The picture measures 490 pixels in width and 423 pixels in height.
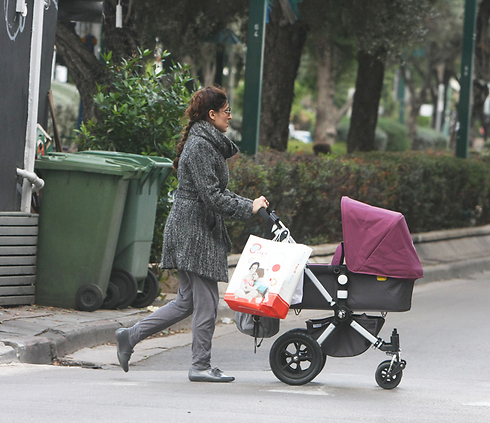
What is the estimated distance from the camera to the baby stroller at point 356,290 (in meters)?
5.08

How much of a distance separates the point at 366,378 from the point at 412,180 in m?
7.38

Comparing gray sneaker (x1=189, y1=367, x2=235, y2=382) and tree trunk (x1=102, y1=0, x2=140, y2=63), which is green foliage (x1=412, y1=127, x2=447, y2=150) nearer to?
tree trunk (x1=102, y1=0, x2=140, y2=63)

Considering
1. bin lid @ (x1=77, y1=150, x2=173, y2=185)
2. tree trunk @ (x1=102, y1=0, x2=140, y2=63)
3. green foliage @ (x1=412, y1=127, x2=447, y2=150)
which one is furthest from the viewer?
green foliage @ (x1=412, y1=127, x2=447, y2=150)

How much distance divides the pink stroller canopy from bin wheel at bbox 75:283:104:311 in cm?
263

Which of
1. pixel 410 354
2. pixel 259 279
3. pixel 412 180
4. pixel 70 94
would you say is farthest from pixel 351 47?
pixel 259 279

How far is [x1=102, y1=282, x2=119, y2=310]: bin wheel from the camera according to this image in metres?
7.29

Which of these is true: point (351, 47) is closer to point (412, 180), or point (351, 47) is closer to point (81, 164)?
point (412, 180)

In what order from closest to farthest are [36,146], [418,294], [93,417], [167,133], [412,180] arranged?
1. [93,417]
2. [36,146]
3. [167,133]
4. [418,294]
5. [412,180]

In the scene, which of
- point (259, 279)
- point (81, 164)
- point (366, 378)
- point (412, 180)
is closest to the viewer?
point (259, 279)

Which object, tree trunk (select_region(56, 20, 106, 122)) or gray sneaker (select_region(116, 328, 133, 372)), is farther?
tree trunk (select_region(56, 20, 106, 122))

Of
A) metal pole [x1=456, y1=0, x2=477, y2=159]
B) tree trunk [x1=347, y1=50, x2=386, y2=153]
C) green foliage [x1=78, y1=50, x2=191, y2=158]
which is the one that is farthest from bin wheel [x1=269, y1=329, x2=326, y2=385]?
tree trunk [x1=347, y1=50, x2=386, y2=153]

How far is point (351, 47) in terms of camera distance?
953 inches

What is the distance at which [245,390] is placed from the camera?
507 centimetres

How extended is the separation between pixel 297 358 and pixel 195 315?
0.67 metres
